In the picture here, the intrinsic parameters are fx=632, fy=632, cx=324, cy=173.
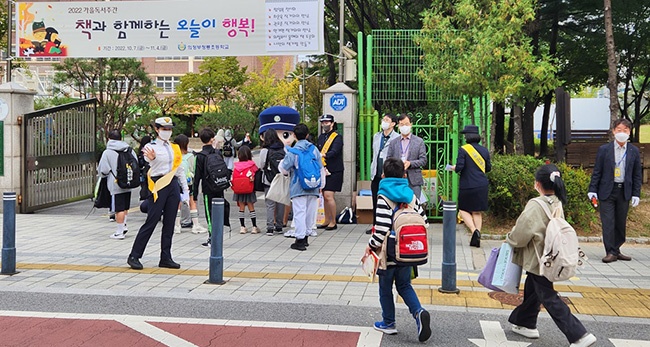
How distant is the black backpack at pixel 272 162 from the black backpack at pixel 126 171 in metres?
2.01

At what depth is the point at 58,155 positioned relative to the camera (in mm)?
13383

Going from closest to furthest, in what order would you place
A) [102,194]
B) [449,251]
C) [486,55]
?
[449,251]
[486,55]
[102,194]

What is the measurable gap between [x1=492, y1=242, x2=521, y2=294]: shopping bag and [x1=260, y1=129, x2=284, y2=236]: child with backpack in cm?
555

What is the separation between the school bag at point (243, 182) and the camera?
395 inches

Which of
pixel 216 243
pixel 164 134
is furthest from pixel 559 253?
pixel 164 134

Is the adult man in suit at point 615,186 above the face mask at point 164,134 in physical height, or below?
below

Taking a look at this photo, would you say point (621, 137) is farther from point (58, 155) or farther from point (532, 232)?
point (58, 155)

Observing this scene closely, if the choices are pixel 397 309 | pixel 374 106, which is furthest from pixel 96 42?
pixel 397 309

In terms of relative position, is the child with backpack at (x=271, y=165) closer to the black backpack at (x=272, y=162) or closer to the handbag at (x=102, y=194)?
the black backpack at (x=272, y=162)

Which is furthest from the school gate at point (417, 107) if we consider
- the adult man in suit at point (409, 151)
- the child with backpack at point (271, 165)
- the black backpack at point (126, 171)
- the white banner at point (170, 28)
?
the black backpack at point (126, 171)

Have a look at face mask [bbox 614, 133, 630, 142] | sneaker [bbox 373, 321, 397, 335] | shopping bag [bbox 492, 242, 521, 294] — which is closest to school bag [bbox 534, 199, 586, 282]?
shopping bag [bbox 492, 242, 521, 294]

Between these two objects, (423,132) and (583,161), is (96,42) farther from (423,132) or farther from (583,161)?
(583,161)

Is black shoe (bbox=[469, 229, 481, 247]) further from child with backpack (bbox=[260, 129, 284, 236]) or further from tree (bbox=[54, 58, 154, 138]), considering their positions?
tree (bbox=[54, 58, 154, 138])

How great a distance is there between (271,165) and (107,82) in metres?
19.8
